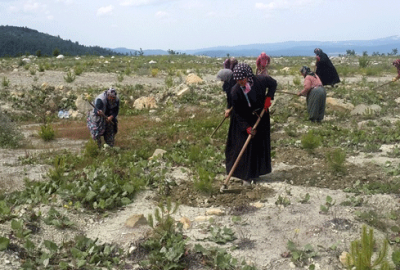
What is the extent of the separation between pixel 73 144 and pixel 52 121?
3684 millimetres

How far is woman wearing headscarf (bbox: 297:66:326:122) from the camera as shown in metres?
9.32

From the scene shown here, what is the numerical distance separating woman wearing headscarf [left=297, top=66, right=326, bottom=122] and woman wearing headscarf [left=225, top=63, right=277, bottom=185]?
4.03 meters

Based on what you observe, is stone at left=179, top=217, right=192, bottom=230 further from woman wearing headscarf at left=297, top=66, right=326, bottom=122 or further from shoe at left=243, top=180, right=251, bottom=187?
woman wearing headscarf at left=297, top=66, right=326, bottom=122

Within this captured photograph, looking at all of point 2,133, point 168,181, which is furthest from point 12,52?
point 168,181

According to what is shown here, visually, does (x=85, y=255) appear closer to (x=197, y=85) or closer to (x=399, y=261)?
(x=399, y=261)

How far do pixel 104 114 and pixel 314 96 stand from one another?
4357 millimetres

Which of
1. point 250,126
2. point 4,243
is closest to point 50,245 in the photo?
point 4,243

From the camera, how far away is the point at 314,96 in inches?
368

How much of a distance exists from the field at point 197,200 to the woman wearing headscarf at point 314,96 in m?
0.25

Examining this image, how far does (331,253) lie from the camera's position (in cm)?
386

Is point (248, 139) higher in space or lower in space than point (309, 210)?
higher

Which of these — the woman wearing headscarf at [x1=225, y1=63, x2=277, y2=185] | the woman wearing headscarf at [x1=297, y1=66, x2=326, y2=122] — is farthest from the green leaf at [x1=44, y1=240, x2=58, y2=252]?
the woman wearing headscarf at [x1=297, y1=66, x2=326, y2=122]

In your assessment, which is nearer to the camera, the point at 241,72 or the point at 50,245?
the point at 50,245

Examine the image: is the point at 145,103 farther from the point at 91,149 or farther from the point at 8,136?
the point at 91,149
